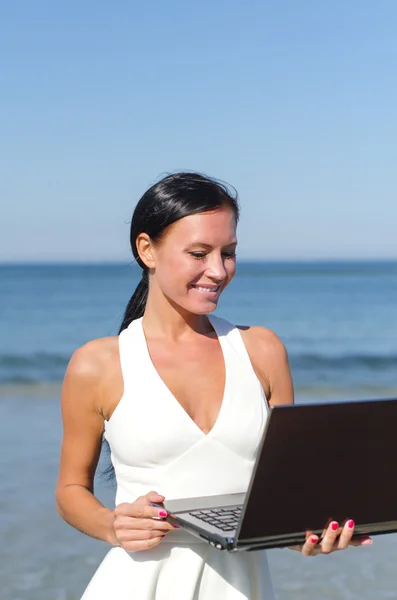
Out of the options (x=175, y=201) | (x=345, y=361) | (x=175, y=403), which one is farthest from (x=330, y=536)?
(x=345, y=361)

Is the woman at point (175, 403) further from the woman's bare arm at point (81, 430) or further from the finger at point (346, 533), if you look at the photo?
the finger at point (346, 533)

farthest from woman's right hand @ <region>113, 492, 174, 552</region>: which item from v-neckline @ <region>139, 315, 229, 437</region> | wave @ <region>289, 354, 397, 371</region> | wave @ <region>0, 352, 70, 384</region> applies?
wave @ <region>289, 354, 397, 371</region>

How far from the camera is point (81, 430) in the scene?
225 cm

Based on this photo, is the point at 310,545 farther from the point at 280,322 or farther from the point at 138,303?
the point at 280,322

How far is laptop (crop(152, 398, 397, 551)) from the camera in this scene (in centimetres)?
170

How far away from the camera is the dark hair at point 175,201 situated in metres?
2.26

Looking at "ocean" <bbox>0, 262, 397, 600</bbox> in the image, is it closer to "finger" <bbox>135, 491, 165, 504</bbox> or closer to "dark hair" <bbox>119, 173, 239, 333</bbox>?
"dark hair" <bbox>119, 173, 239, 333</bbox>

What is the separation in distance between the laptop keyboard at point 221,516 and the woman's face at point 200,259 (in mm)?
460

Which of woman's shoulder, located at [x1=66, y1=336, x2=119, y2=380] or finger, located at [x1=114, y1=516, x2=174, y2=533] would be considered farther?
woman's shoulder, located at [x1=66, y1=336, x2=119, y2=380]

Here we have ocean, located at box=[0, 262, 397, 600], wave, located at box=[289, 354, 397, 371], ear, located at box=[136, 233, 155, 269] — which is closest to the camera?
ear, located at box=[136, 233, 155, 269]

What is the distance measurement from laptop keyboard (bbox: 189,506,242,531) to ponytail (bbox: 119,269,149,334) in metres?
0.65

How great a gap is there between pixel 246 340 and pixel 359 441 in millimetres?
635

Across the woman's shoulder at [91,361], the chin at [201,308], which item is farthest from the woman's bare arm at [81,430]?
the chin at [201,308]

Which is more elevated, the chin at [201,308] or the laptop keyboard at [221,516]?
the chin at [201,308]
